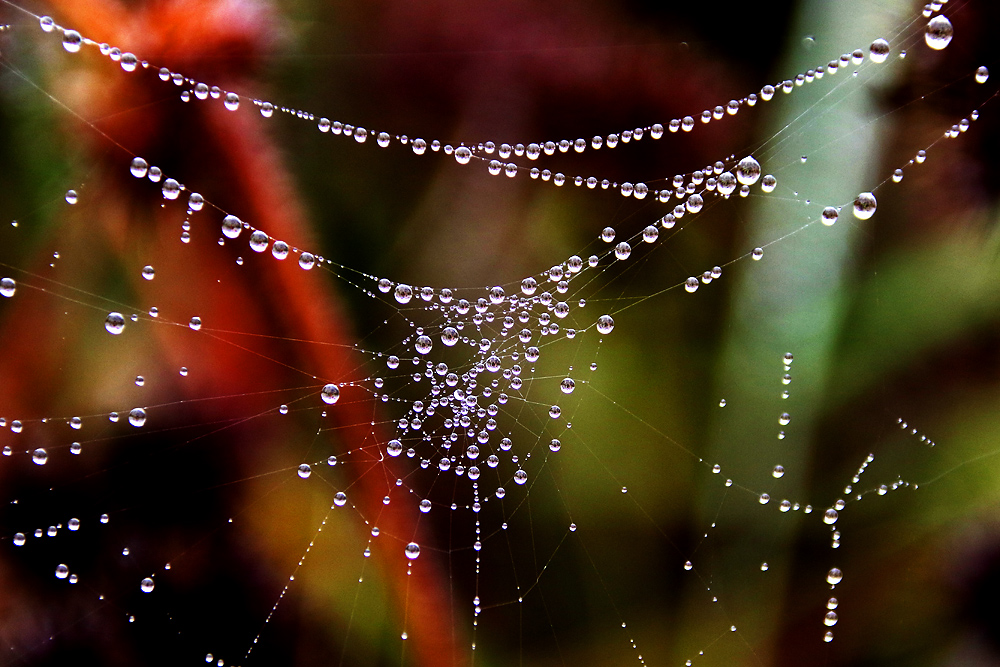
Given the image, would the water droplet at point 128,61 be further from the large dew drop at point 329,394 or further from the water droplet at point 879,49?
the water droplet at point 879,49

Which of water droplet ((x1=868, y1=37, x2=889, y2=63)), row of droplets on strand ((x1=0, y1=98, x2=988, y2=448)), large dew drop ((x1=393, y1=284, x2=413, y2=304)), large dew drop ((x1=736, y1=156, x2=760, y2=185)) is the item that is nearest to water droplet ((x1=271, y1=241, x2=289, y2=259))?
row of droplets on strand ((x1=0, y1=98, x2=988, y2=448))

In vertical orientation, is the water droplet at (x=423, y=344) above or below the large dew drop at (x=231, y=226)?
below

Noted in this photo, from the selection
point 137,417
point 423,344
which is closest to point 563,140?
point 423,344

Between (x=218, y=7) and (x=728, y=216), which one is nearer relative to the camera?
(x=218, y=7)

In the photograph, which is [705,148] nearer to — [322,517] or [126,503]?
[322,517]

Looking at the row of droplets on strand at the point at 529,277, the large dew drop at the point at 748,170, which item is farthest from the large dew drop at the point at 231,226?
the large dew drop at the point at 748,170

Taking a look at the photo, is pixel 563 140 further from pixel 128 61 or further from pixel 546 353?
pixel 128 61

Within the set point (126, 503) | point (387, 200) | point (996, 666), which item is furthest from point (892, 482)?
point (126, 503)
